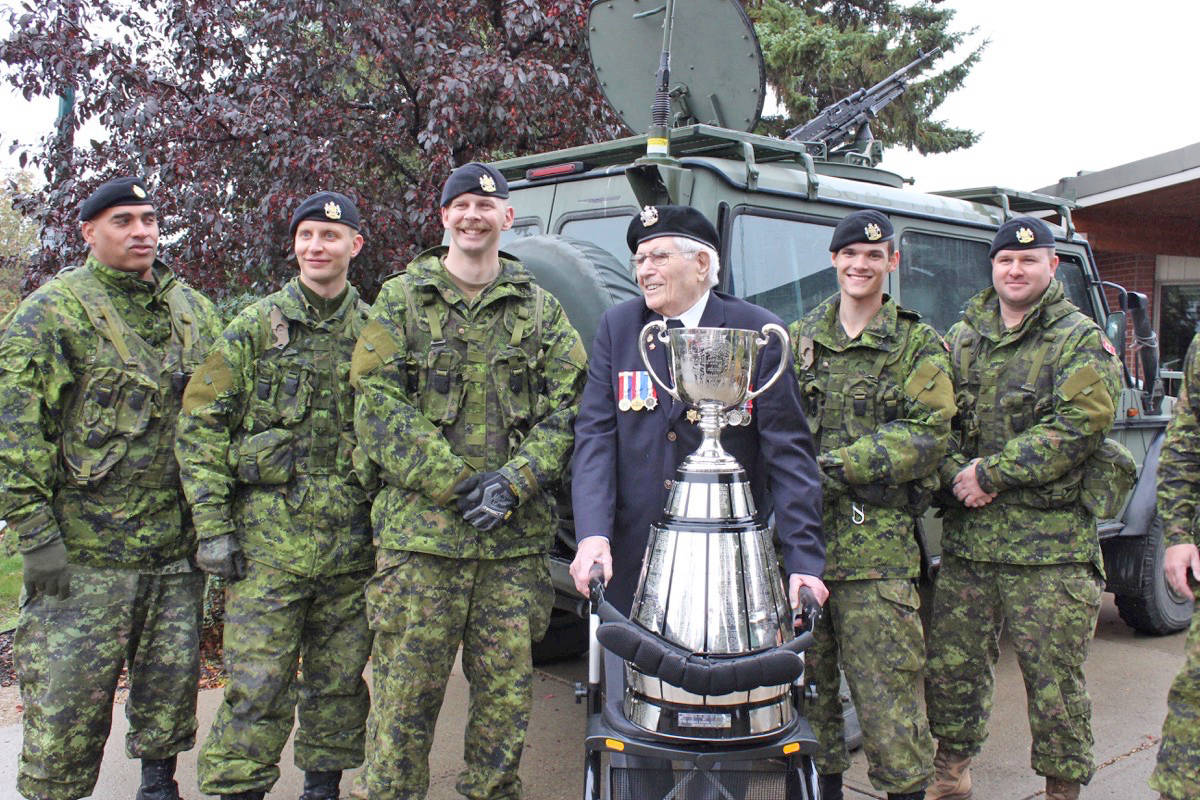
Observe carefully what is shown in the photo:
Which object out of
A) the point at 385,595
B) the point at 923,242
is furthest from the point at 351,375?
the point at 923,242

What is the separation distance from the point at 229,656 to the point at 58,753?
568 millimetres

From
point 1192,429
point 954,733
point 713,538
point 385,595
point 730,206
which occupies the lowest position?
point 954,733

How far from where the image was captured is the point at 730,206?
141 inches

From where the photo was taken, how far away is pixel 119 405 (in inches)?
119

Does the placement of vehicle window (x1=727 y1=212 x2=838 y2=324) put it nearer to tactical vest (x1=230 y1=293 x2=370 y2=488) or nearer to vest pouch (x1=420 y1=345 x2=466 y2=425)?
vest pouch (x1=420 y1=345 x2=466 y2=425)

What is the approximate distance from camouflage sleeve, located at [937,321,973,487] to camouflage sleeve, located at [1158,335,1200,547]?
0.64 m

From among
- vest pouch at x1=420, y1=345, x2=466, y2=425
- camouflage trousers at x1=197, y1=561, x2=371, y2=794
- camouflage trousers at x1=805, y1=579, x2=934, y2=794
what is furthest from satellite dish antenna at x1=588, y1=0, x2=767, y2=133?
camouflage trousers at x1=197, y1=561, x2=371, y2=794

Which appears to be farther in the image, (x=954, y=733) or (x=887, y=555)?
(x=954, y=733)

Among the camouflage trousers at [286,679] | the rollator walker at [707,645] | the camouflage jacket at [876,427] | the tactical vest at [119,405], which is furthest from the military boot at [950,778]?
the tactical vest at [119,405]

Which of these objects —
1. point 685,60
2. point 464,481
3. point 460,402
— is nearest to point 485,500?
point 464,481

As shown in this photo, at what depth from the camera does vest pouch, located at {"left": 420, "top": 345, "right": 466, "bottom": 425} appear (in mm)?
2855

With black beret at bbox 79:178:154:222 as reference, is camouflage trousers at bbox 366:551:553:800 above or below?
below

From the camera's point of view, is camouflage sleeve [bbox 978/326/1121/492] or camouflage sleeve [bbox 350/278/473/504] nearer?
camouflage sleeve [bbox 350/278/473/504]

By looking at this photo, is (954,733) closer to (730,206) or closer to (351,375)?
(730,206)
